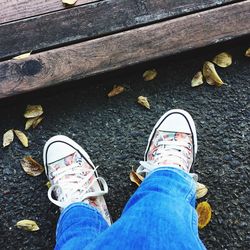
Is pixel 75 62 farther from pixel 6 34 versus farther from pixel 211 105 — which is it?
pixel 211 105

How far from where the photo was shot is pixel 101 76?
161 cm

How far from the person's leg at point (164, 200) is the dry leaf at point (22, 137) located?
1.39 feet

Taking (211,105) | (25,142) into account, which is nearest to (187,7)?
(211,105)

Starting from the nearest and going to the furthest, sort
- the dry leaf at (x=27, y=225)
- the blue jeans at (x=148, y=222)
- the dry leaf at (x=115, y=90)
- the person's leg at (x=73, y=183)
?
the blue jeans at (x=148, y=222), the person's leg at (x=73, y=183), the dry leaf at (x=27, y=225), the dry leaf at (x=115, y=90)

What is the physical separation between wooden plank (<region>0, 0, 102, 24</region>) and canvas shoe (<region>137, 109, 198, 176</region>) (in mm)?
569

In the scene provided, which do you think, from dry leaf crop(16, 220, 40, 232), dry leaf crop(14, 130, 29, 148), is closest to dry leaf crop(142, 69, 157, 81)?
dry leaf crop(14, 130, 29, 148)

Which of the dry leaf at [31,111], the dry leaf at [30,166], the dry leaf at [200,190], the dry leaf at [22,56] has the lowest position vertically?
the dry leaf at [200,190]

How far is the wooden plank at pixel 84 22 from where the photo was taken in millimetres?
1598

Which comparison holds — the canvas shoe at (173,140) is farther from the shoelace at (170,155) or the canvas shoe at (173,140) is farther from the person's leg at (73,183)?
the person's leg at (73,183)

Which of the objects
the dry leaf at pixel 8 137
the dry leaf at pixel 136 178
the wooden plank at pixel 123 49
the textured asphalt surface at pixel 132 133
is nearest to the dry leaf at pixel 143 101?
the textured asphalt surface at pixel 132 133

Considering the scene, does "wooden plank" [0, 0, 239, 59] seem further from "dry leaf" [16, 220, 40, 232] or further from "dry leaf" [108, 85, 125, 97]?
"dry leaf" [16, 220, 40, 232]

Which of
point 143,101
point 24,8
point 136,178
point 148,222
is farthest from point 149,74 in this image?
point 148,222

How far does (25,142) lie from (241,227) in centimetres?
82

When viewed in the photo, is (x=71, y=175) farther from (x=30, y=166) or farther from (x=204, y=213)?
(x=204, y=213)
